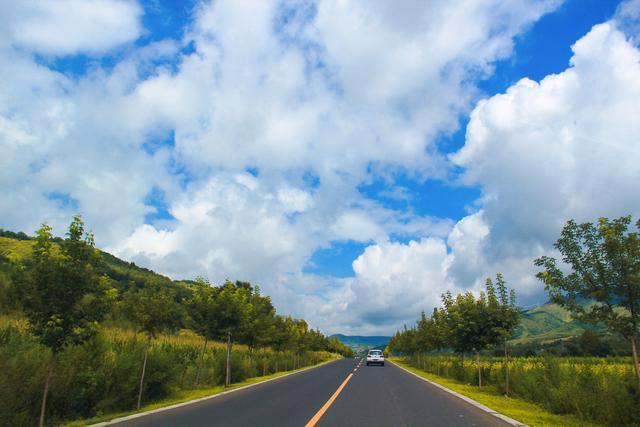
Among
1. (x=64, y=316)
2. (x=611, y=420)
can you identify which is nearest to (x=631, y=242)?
(x=611, y=420)

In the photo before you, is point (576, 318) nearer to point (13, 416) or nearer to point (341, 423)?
point (341, 423)

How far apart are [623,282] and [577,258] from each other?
3.98 ft

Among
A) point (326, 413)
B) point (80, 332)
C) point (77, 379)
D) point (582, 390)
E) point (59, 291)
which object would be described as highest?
point (59, 291)

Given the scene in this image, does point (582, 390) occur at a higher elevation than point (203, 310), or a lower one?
lower

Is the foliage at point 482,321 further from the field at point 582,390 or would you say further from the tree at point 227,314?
the tree at point 227,314

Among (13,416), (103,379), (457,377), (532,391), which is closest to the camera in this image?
(13,416)

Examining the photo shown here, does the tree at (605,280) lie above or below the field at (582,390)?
above

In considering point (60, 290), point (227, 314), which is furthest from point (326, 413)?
point (227, 314)

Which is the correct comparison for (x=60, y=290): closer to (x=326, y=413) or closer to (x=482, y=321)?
(x=326, y=413)

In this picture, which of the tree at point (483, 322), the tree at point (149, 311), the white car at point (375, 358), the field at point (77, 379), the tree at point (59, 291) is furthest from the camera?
the white car at point (375, 358)

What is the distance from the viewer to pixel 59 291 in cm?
937

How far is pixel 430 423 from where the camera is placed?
31.4 feet

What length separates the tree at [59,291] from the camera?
9.32 m

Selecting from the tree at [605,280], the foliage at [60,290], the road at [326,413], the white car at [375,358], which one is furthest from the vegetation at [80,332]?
the white car at [375,358]
